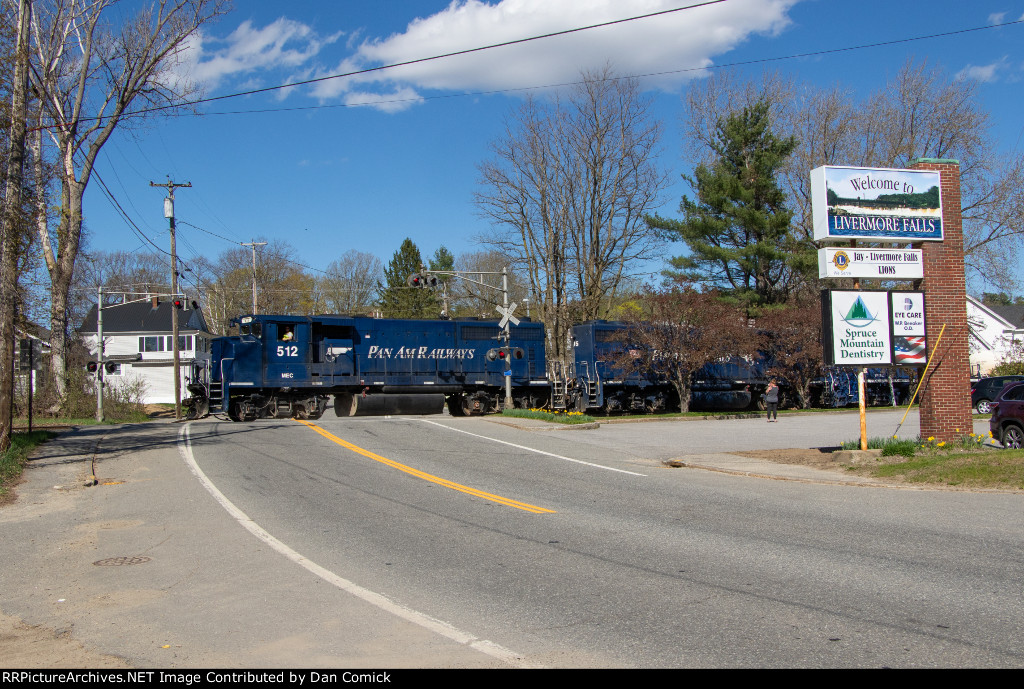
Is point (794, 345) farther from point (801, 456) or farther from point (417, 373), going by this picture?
point (801, 456)

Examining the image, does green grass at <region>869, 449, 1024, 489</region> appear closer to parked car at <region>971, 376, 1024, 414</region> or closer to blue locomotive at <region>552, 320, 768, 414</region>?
blue locomotive at <region>552, 320, 768, 414</region>

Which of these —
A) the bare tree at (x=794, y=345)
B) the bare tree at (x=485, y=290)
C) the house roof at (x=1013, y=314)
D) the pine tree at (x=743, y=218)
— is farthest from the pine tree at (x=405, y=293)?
the house roof at (x=1013, y=314)

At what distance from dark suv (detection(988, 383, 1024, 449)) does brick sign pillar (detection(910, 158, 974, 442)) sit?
103cm

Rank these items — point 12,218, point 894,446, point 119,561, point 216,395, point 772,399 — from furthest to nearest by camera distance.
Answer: point 772,399 < point 216,395 < point 12,218 < point 894,446 < point 119,561

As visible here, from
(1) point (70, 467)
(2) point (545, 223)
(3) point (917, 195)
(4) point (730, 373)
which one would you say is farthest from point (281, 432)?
(2) point (545, 223)

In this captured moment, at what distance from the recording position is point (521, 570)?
25.3ft

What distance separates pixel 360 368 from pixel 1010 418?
22.0 m

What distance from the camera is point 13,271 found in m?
16.6

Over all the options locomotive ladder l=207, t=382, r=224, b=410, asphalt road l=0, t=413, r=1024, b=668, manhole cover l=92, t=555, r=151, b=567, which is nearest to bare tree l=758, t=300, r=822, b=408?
locomotive ladder l=207, t=382, r=224, b=410

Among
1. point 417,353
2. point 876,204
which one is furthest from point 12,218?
point 876,204

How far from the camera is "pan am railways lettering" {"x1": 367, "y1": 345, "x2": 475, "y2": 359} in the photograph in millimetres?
31297

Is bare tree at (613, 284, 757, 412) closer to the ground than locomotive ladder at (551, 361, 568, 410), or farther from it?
farther from it
